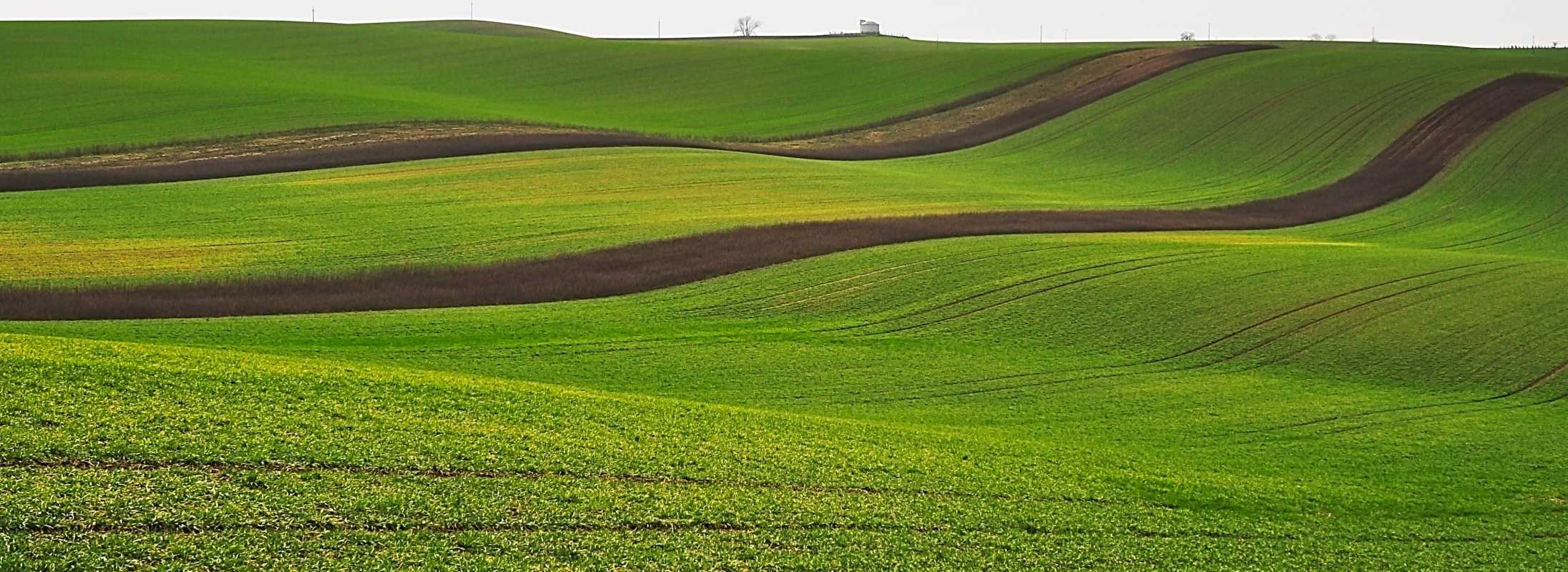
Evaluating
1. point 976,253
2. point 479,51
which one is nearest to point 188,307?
point 976,253

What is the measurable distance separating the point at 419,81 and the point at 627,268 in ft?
139

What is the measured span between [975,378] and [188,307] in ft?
50.6

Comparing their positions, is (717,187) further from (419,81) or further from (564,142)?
(419,81)

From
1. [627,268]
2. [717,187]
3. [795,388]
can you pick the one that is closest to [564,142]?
[717,187]

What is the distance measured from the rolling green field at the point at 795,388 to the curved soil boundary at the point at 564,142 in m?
2.49

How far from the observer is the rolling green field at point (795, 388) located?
11.9 metres

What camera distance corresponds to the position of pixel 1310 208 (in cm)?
4284

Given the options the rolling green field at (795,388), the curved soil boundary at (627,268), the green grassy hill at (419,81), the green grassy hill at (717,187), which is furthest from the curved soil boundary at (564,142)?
the curved soil boundary at (627,268)

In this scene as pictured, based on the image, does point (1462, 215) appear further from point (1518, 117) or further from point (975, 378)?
point (975, 378)

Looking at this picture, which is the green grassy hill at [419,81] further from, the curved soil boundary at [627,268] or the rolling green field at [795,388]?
the curved soil boundary at [627,268]

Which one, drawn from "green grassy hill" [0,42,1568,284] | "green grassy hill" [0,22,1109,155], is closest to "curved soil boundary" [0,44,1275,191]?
"green grassy hill" [0,42,1568,284]

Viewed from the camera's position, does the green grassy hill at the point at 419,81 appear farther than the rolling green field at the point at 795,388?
Yes

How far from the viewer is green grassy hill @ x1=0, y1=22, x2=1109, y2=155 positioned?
5078 centimetres

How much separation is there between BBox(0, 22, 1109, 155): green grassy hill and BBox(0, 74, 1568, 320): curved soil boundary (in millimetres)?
21611
